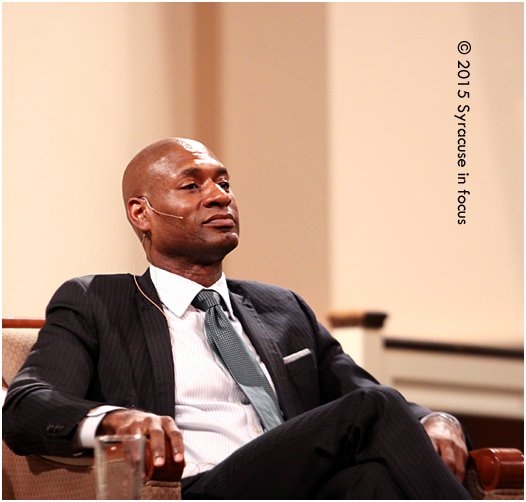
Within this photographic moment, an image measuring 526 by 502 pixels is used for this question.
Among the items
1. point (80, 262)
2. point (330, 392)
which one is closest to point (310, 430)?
point (330, 392)

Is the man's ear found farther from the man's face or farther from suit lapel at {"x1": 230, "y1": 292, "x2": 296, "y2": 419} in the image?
suit lapel at {"x1": 230, "y1": 292, "x2": 296, "y2": 419}

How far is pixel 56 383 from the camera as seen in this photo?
57.1 inches

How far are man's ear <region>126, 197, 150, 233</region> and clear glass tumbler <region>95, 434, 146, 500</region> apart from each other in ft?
2.96

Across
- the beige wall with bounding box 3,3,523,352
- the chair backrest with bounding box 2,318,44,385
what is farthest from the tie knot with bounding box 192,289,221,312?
the beige wall with bounding box 3,3,523,352

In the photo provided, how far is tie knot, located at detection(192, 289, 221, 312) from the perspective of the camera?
1.74 m

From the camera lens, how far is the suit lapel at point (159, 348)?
152 cm

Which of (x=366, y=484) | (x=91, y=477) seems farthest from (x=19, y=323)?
(x=366, y=484)

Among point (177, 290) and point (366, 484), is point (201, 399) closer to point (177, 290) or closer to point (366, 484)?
point (177, 290)

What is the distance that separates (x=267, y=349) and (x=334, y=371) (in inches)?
7.5

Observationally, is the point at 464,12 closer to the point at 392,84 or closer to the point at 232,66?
the point at 392,84

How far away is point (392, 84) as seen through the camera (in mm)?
3744

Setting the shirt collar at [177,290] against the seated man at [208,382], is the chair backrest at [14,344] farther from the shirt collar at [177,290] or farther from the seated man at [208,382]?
the shirt collar at [177,290]

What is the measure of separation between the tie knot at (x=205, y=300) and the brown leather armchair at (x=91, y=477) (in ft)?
1.69

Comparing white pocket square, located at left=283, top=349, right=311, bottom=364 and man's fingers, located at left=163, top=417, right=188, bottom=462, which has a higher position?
man's fingers, located at left=163, top=417, right=188, bottom=462
